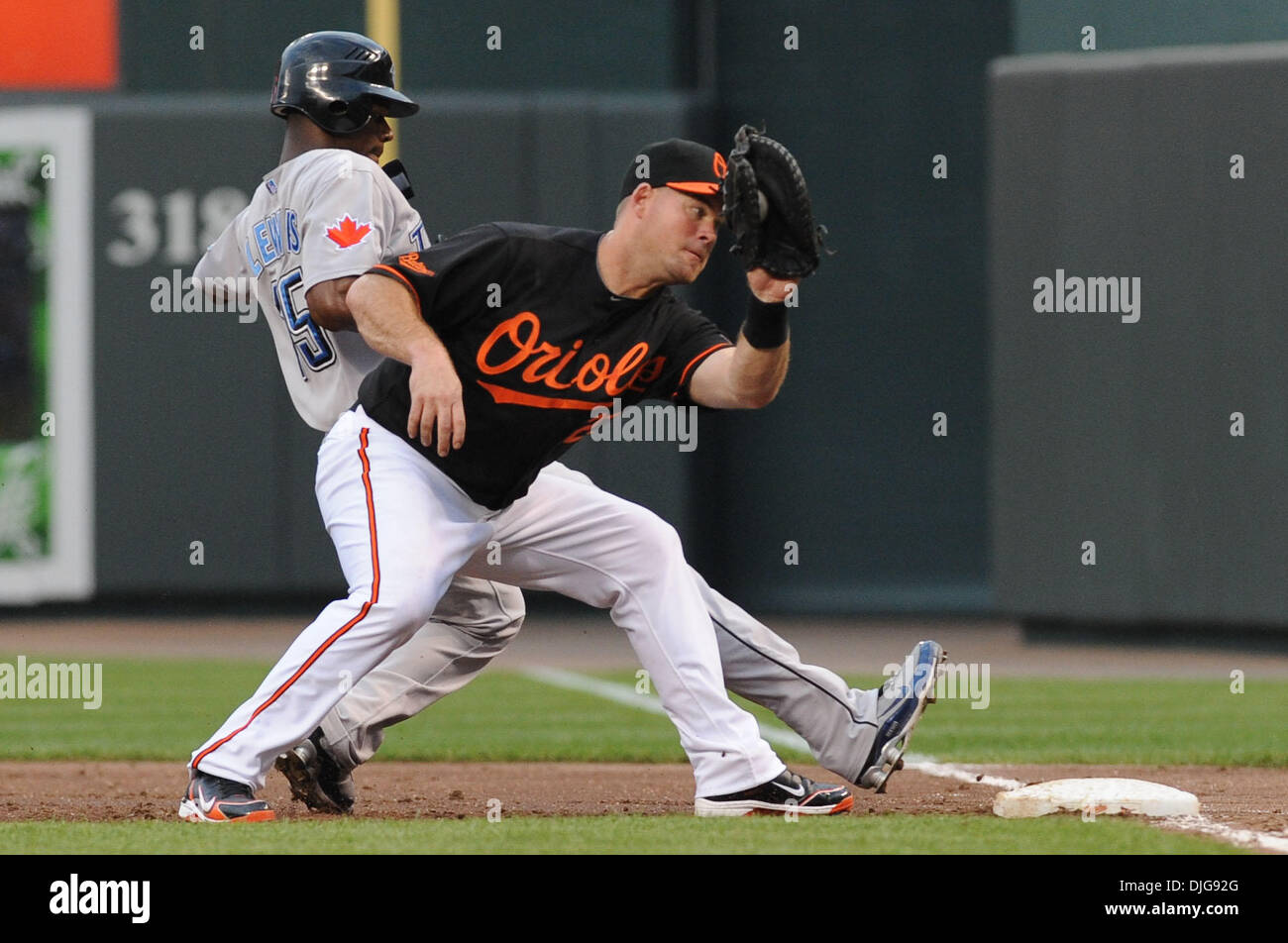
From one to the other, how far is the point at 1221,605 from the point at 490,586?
21.2ft

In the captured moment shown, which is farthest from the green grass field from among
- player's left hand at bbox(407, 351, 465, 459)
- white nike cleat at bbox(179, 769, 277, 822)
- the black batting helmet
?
the black batting helmet

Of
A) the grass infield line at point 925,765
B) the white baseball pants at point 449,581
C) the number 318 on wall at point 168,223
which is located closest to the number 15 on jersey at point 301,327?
the white baseball pants at point 449,581

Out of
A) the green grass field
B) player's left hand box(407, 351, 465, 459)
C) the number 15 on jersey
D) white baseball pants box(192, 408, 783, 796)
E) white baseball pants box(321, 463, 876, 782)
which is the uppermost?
the number 15 on jersey

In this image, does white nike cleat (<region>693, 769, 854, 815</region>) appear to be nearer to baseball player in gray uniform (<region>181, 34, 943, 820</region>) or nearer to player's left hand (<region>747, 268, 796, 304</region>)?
baseball player in gray uniform (<region>181, 34, 943, 820</region>)

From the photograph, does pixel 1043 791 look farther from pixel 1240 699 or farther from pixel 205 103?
pixel 205 103

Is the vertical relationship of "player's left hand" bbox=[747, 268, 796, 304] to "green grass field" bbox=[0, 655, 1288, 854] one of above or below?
above

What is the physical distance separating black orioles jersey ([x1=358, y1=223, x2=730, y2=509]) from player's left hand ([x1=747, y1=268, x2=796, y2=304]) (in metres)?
0.38

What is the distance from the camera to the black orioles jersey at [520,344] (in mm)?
4883

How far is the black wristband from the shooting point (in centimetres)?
470

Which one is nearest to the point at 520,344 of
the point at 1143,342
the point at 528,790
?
the point at 528,790

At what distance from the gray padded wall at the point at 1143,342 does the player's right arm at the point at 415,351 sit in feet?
23.5

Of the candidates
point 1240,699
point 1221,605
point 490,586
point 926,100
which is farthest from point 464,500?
point 926,100

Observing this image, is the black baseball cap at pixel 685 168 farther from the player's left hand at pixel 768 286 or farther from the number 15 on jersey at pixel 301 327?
the number 15 on jersey at pixel 301 327

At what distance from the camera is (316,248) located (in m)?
5.19
